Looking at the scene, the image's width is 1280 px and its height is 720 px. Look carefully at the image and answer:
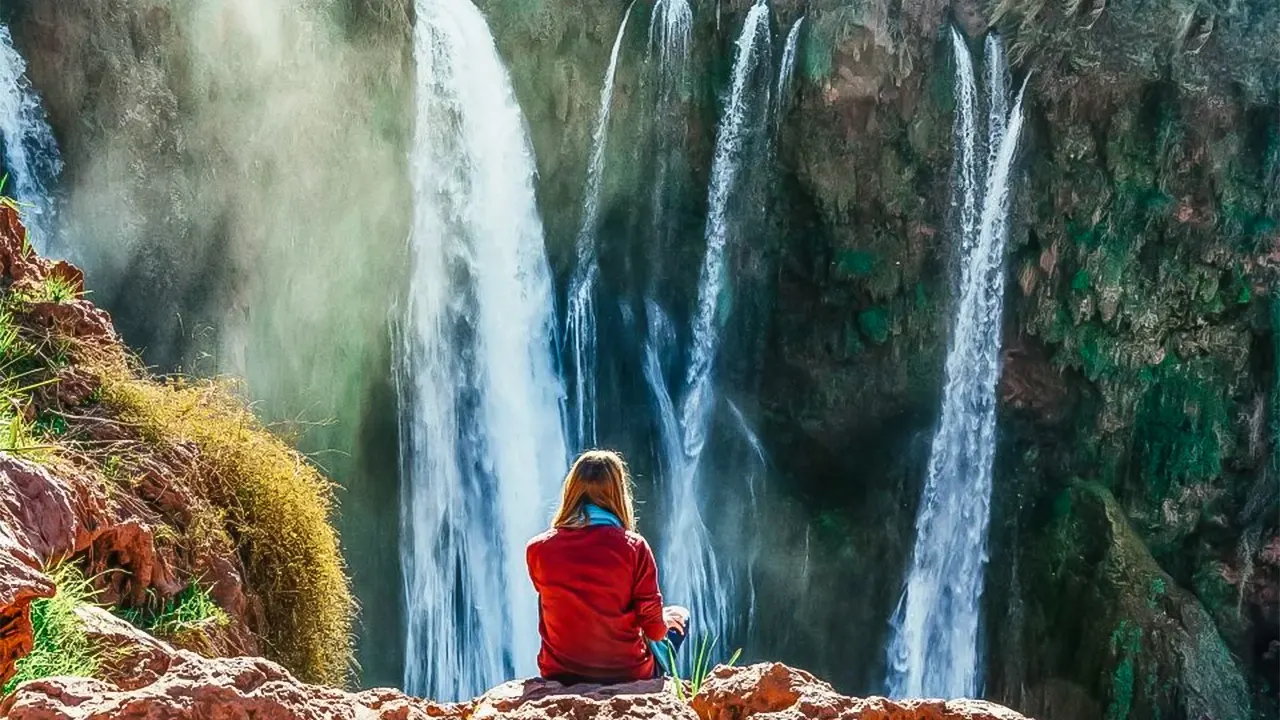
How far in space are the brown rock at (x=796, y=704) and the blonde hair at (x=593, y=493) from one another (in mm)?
854

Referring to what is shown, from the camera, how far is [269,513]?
5.94 metres

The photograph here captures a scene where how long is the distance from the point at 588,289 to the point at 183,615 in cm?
1074

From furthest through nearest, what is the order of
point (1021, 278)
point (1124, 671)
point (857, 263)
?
1. point (857, 263)
2. point (1021, 278)
3. point (1124, 671)

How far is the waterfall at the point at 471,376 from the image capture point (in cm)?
1373

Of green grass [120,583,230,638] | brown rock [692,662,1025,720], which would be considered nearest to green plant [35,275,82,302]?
green grass [120,583,230,638]

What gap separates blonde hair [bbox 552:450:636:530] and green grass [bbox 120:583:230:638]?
198cm

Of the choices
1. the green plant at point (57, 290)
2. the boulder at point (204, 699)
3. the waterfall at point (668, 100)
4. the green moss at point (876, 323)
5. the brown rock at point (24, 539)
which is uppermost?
the waterfall at point (668, 100)

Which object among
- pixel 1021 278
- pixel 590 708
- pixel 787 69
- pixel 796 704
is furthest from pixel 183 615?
pixel 1021 278

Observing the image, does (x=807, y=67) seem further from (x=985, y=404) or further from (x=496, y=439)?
(x=496, y=439)

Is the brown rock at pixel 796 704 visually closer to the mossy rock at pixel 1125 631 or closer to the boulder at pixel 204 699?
the boulder at pixel 204 699

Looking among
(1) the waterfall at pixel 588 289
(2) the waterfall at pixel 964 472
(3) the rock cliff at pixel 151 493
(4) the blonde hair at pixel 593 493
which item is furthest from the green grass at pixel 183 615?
(2) the waterfall at pixel 964 472

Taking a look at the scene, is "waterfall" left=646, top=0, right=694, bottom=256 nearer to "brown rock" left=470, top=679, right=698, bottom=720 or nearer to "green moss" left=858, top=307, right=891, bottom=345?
"green moss" left=858, top=307, right=891, bottom=345

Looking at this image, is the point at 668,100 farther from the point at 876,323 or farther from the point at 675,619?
the point at 675,619

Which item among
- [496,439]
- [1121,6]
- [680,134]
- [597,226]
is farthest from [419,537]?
[1121,6]
